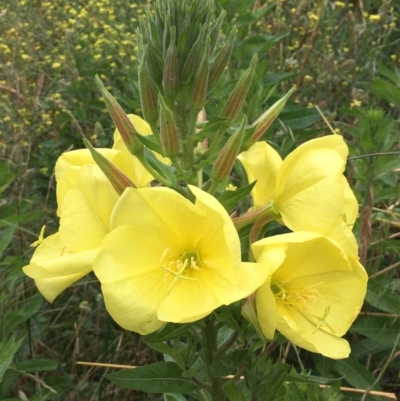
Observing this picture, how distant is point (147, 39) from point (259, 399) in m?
0.76

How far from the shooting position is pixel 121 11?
133 inches

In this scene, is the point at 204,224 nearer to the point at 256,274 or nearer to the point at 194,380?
the point at 256,274

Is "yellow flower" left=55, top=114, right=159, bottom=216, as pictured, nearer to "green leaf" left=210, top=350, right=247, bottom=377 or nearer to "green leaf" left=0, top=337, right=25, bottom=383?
"green leaf" left=210, top=350, right=247, bottom=377

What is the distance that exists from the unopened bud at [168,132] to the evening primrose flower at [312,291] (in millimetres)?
249

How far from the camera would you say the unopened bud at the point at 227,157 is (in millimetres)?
1094

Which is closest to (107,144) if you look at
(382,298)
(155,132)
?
(382,298)

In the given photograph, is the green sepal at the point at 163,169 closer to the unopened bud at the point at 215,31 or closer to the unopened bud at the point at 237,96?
the unopened bud at the point at 237,96

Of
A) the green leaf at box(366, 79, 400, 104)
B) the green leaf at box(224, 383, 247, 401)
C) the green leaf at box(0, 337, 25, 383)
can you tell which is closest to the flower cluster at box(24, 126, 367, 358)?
the green leaf at box(224, 383, 247, 401)

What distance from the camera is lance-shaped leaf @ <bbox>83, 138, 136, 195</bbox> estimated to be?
1.06m

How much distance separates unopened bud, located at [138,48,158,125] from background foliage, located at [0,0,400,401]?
170 millimetres

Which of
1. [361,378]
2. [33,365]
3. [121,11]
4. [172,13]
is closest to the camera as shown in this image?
[172,13]

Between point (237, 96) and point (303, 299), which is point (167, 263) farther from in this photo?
point (237, 96)

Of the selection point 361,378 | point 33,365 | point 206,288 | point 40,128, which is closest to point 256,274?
point 206,288

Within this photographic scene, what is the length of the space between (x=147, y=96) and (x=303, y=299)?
50 centimetres
